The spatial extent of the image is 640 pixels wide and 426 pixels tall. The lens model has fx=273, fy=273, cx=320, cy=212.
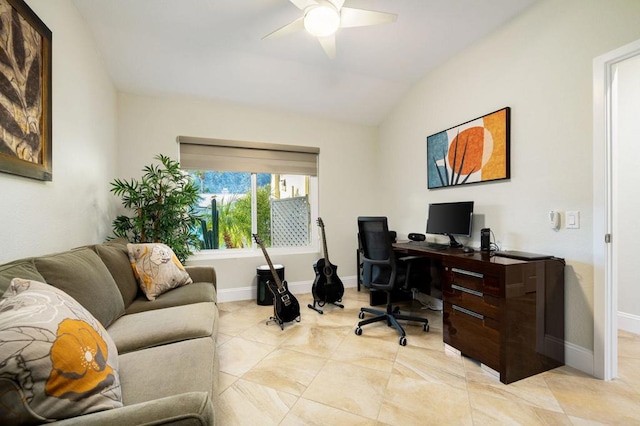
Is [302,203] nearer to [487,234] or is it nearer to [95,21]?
[487,234]

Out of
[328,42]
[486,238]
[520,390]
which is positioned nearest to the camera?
[520,390]

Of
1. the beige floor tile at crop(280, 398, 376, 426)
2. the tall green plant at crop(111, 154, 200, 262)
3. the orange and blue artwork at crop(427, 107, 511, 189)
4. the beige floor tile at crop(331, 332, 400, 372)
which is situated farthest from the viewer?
the tall green plant at crop(111, 154, 200, 262)

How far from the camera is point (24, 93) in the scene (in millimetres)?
1433

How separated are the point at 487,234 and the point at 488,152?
0.78 metres

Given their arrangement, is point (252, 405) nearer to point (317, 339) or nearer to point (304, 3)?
point (317, 339)

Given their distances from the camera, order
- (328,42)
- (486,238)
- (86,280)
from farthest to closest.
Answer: (486,238), (328,42), (86,280)

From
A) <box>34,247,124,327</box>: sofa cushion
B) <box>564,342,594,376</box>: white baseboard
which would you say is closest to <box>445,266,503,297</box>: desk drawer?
<box>564,342,594,376</box>: white baseboard

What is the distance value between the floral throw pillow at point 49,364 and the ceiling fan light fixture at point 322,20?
79.5 inches

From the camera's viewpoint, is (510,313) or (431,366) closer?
(510,313)

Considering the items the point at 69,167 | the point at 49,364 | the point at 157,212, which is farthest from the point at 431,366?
the point at 69,167

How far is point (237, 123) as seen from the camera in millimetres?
3459

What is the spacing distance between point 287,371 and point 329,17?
7.90 ft

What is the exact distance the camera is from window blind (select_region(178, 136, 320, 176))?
329cm

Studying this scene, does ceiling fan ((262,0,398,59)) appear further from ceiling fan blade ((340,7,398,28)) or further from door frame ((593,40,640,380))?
door frame ((593,40,640,380))
